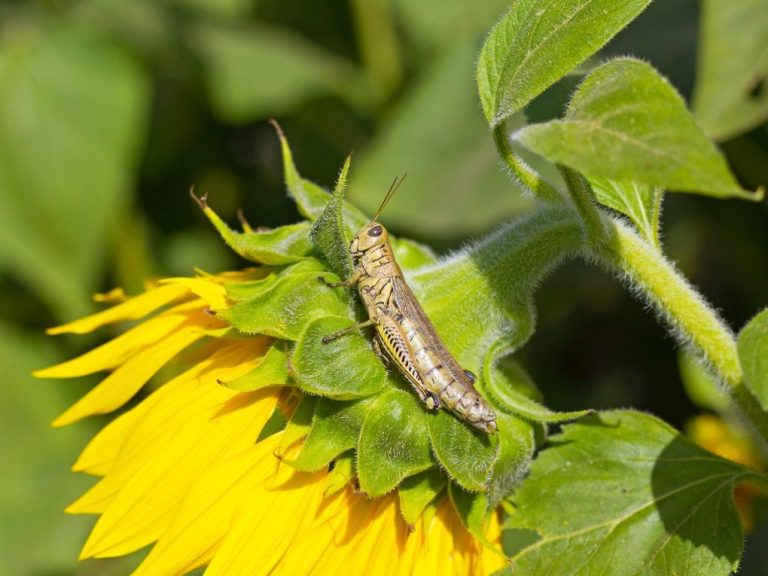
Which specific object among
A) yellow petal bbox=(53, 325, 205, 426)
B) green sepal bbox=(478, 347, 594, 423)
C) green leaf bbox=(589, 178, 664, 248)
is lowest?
green sepal bbox=(478, 347, 594, 423)

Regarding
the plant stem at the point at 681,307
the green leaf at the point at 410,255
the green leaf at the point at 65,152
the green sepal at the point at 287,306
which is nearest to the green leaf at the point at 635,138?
the plant stem at the point at 681,307

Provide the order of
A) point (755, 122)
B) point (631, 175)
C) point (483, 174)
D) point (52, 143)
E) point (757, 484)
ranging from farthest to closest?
point (52, 143) < point (483, 174) < point (755, 122) < point (757, 484) < point (631, 175)

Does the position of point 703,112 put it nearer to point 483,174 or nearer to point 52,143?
point 483,174

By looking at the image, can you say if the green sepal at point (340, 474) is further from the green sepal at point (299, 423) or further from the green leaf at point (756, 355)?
Answer: the green leaf at point (756, 355)

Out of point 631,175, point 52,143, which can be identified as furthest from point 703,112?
point 52,143

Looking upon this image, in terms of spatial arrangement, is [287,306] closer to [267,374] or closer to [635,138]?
[267,374]

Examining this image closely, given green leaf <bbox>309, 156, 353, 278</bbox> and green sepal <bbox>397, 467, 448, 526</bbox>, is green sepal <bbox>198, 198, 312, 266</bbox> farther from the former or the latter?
green sepal <bbox>397, 467, 448, 526</bbox>

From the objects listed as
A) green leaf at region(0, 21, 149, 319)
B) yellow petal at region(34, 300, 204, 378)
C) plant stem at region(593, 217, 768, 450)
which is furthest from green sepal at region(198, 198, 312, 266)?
green leaf at region(0, 21, 149, 319)
